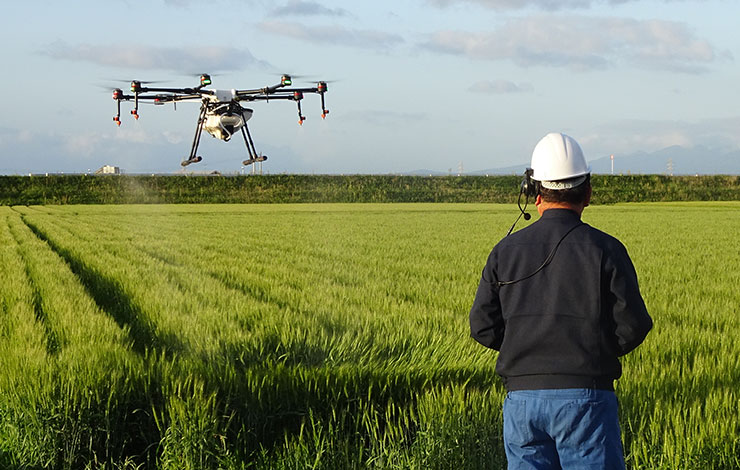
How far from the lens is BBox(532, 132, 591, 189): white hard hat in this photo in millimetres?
2861

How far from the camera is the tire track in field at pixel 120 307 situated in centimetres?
656

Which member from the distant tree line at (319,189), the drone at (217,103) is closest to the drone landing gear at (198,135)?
the drone at (217,103)

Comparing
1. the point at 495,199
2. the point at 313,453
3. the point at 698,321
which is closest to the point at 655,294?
the point at 698,321

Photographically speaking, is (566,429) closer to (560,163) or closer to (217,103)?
(560,163)

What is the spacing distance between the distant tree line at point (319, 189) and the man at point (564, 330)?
59598 mm

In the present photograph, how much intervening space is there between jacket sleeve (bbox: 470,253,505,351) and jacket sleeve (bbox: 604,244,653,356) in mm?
421

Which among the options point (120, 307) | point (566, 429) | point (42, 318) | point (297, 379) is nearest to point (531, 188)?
point (566, 429)

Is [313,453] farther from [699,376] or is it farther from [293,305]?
[293,305]

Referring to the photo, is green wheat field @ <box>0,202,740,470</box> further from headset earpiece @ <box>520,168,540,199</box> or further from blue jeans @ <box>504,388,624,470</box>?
headset earpiece @ <box>520,168,540,199</box>

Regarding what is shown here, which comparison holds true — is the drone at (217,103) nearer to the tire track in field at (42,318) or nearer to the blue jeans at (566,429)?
the tire track in field at (42,318)

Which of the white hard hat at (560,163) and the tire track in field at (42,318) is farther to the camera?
the tire track in field at (42,318)

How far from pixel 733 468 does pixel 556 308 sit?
1.84 metres

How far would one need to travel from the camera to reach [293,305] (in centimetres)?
799

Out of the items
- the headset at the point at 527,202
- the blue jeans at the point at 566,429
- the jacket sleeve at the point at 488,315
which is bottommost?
the blue jeans at the point at 566,429
